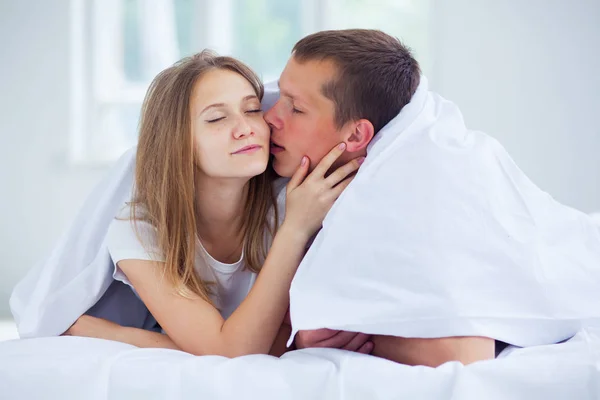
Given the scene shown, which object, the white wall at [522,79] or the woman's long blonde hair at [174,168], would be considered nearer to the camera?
the woman's long blonde hair at [174,168]

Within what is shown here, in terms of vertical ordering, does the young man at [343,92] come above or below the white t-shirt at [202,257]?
above

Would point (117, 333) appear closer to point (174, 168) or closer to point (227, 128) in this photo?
point (174, 168)

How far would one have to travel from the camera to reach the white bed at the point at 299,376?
1.14 meters

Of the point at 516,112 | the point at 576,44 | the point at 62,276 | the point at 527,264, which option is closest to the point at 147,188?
the point at 62,276

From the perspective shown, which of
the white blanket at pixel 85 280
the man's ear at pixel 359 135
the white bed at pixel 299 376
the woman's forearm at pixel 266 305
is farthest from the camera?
the white blanket at pixel 85 280

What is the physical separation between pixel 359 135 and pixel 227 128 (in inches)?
12.7

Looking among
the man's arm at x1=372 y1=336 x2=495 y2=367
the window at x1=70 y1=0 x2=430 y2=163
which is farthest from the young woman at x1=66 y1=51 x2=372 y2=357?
the window at x1=70 y1=0 x2=430 y2=163

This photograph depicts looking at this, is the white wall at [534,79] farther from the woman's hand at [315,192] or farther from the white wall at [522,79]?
the woman's hand at [315,192]

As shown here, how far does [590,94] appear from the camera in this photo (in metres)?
4.48

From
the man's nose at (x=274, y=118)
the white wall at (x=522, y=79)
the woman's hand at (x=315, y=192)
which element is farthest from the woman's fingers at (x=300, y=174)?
the white wall at (x=522, y=79)

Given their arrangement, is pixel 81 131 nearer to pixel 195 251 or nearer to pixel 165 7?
pixel 165 7

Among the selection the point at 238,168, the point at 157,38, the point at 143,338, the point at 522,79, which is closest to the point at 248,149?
the point at 238,168

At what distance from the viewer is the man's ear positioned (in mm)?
1610

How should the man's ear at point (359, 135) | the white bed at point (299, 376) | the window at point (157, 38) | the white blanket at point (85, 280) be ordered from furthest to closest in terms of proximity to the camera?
the window at point (157, 38) → the white blanket at point (85, 280) → the man's ear at point (359, 135) → the white bed at point (299, 376)
